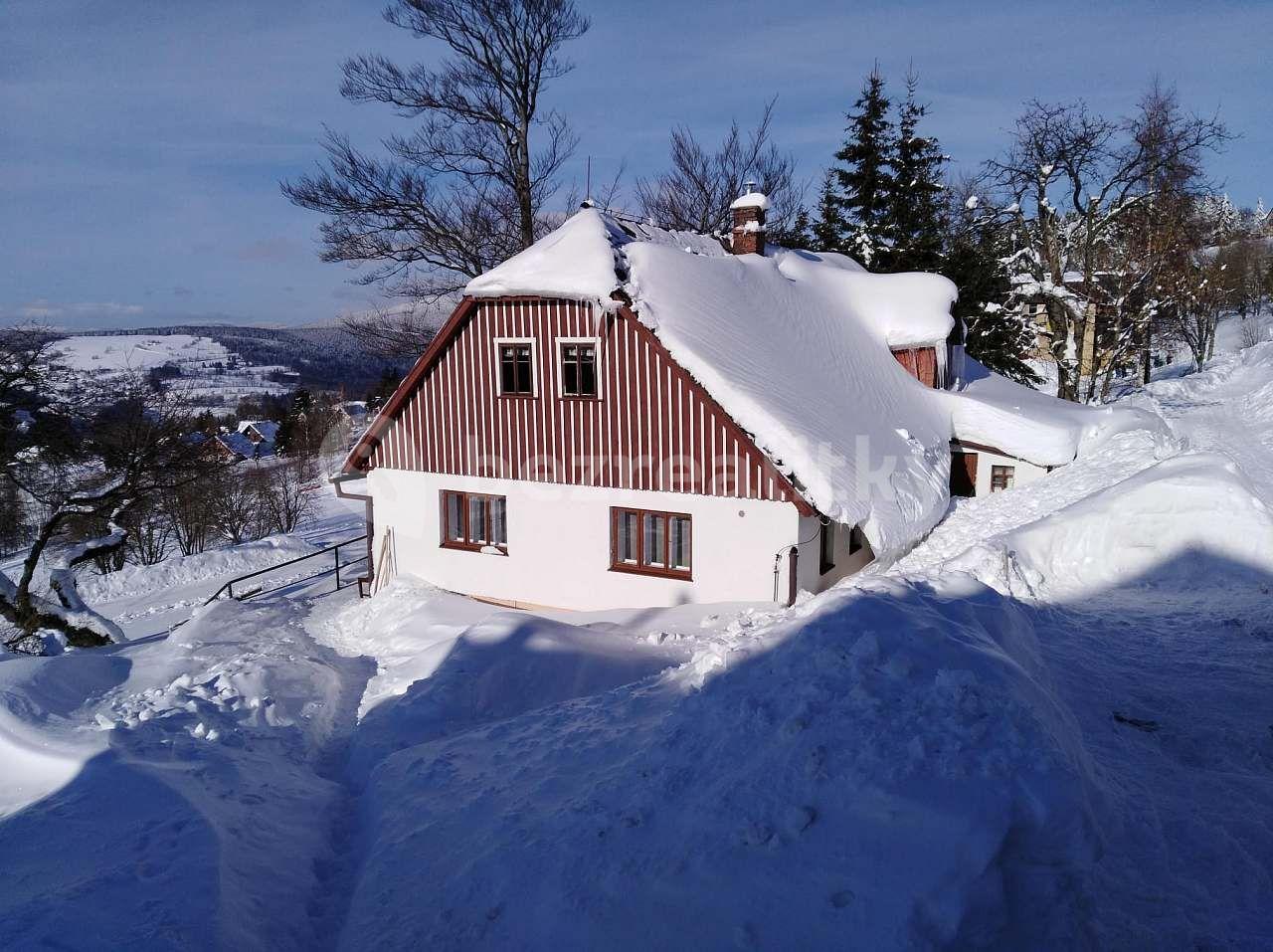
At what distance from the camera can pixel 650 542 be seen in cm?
1245

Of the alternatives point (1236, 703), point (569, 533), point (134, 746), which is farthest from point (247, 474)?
point (1236, 703)

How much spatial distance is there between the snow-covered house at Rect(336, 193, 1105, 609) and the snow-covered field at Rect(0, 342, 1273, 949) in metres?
3.34

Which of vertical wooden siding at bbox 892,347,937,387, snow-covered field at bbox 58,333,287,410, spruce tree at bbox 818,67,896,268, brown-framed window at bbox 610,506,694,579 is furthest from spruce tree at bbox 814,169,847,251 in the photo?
snow-covered field at bbox 58,333,287,410

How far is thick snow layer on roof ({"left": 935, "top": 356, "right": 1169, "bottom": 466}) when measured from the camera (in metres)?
17.0

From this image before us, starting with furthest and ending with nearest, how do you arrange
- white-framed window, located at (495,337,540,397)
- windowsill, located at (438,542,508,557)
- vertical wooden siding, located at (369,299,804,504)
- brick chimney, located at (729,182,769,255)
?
1. brick chimney, located at (729,182,769,255)
2. windowsill, located at (438,542,508,557)
3. white-framed window, located at (495,337,540,397)
4. vertical wooden siding, located at (369,299,804,504)

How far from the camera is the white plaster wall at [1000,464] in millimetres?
17438

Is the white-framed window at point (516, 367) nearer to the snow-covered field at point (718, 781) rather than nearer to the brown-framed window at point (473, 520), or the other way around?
the brown-framed window at point (473, 520)

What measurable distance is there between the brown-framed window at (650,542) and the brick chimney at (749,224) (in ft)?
28.1

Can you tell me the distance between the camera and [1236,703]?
18.9 ft

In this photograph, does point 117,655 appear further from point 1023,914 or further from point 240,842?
point 1023,914

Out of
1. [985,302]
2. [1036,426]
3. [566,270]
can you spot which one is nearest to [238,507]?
[566,270]

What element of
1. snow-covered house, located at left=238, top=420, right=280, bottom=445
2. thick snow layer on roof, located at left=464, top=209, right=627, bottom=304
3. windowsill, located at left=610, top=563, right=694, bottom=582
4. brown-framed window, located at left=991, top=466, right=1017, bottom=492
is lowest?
snow-covered house, located at left=238, top=420, right=280, bottom=445

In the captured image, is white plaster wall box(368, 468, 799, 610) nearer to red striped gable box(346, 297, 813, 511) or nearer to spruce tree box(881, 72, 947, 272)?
red striped gable box(346, 297, 813, 511)

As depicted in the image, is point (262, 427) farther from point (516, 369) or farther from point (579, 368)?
point (579, 368)
